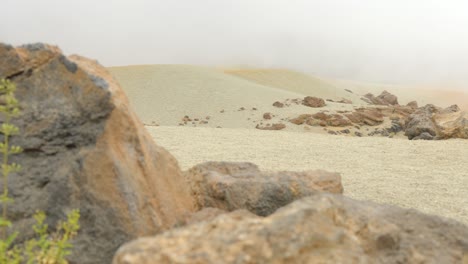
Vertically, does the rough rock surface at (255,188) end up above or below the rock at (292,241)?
below

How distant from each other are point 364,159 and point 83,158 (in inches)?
386

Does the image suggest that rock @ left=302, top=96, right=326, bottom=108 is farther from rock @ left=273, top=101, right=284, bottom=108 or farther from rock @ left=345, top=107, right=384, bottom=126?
rock @ left=345, top=107, right=384, bottom=126

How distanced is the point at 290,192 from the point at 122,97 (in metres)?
2.16

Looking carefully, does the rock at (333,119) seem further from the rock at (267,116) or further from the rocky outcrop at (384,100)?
the rocky outcrop at (384,100)

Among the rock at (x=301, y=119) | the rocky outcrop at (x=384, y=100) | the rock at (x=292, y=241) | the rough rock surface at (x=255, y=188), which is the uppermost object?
the rock at (x=292, y=241)

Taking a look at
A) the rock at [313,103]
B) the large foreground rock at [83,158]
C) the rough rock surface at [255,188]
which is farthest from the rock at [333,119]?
the large foreground rock at [83,158]

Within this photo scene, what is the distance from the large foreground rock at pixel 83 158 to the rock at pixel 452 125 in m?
15.2

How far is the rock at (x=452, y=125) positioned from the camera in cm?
1778

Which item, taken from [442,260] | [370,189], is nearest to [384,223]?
[442,260]

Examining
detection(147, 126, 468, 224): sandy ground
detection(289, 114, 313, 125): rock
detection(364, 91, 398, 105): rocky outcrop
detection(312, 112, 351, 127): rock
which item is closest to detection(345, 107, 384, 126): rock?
detection(312, 112, 351, 127): rock

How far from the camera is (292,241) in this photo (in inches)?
114

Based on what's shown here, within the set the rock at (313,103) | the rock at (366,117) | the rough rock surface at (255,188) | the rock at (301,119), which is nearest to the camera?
the rough rock surface at (255,188)

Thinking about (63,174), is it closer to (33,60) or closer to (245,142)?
(33,60)

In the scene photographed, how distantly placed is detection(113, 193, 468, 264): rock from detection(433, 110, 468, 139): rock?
→ 49.7 feet
